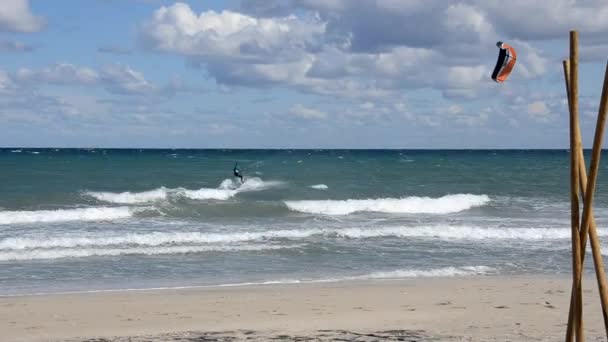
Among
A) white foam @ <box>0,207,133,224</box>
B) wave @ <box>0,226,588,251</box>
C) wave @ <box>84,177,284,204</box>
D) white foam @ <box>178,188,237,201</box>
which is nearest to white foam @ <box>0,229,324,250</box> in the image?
wave @ <box>0,226,588,251</box>

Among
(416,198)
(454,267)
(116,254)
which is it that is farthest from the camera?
(416,198)

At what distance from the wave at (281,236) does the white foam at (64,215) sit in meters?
4.96

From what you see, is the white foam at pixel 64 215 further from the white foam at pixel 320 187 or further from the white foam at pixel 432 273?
the white foam at pixel 320 187

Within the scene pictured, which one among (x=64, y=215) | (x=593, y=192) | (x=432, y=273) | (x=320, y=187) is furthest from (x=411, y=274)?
(x=320, y=187)

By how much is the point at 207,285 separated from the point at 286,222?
10.7 m

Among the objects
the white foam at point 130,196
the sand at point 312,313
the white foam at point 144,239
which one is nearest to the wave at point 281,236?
the white foam at point 144,239

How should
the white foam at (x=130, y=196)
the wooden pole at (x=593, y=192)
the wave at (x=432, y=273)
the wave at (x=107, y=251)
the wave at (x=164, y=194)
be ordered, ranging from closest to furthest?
the wooden pole at (x=593, y=192)
the wave at (x=432, y=273)
the wave at (x=107, y=251)
the white foam at (x=130, y=196)
the wave at (x=164, y=194)

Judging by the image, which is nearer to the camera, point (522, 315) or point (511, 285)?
point (522, 315)

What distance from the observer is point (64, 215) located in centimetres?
2403

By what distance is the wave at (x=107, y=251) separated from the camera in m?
15.8

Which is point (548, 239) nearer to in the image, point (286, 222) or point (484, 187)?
point (286, 222)

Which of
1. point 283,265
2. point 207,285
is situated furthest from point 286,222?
point 207,285

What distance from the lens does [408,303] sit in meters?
10.7

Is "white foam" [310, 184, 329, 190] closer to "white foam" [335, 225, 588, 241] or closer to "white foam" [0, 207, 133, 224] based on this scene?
"white foam" [0, 207, 133, 224]
